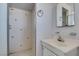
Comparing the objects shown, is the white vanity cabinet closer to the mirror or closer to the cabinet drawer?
the cabinet drawer

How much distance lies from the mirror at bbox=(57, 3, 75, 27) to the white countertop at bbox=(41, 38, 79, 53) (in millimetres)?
192

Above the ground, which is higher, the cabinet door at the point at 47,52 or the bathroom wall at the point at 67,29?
the bathroom wall at the point at 67,29

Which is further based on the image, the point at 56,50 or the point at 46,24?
the point at 46,24

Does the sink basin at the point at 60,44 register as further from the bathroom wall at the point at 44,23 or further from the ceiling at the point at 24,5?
the ceiling at the point at 24,5

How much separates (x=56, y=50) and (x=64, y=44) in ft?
0.38

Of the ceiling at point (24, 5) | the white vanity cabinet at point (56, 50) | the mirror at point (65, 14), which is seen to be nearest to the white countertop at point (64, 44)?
the white vanity cabinet at point (56, 50)

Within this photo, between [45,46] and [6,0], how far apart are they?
0.73 metres

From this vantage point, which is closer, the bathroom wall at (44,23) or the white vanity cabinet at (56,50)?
the white vanity cabinet at (56,50)

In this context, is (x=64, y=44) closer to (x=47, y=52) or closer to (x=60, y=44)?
(x=60, y=44)

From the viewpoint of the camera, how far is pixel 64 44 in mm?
1269

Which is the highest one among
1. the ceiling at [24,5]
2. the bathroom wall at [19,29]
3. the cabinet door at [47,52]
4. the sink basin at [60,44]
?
the ceiling at [24,5]

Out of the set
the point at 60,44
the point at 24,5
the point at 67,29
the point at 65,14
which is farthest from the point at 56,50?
the point at 24,5

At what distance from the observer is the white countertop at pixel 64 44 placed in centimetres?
118

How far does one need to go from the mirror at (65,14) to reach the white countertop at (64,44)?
19 cm
